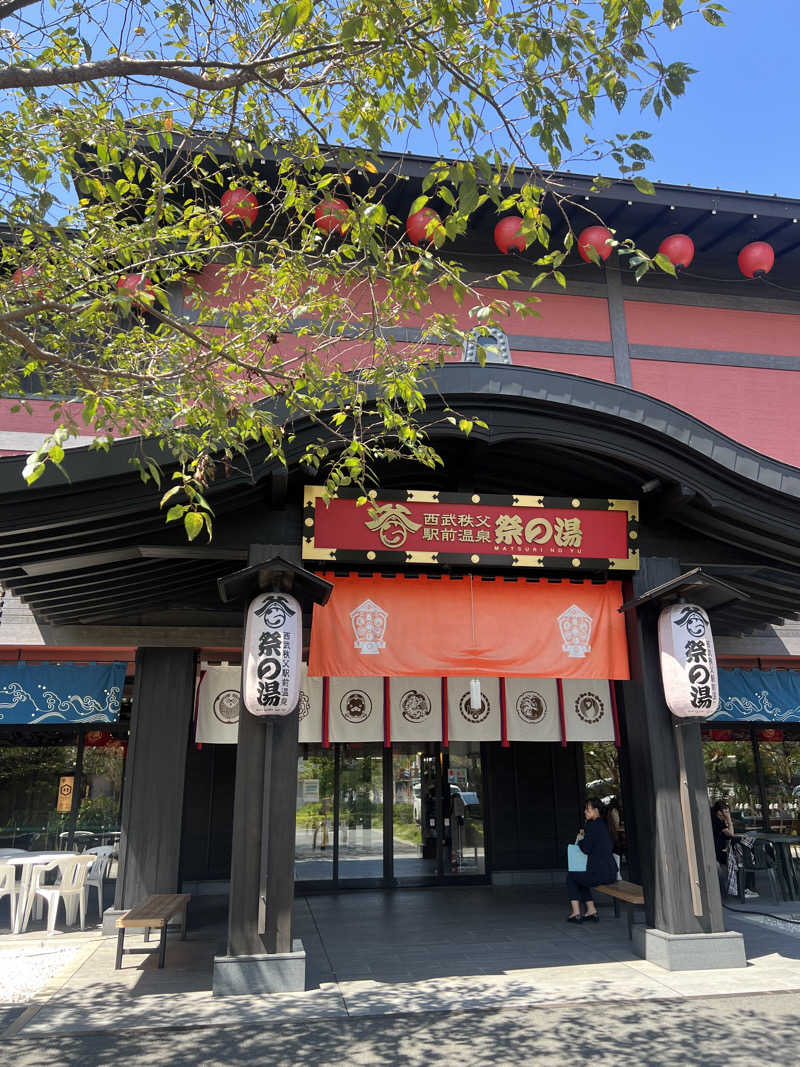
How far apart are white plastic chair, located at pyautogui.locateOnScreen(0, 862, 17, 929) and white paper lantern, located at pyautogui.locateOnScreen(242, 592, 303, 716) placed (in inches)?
230

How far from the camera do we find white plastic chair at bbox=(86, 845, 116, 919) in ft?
34.4

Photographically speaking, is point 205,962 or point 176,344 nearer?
point 176,344

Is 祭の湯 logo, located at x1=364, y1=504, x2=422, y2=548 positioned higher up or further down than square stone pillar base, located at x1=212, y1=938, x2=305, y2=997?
higher up

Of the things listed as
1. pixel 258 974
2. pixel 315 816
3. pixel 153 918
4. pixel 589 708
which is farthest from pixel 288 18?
pixel 315 816

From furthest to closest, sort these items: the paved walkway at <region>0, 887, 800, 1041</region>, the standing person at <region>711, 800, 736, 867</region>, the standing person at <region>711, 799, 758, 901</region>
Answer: the standing person at <region>711, 800, 736, 867</region>
the standing person at <region>711, 799, 758, 901</region>
the paved walkway at <region>0, 887, 800, 1041</region>

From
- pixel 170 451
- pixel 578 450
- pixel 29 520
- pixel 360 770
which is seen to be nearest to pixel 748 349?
pixel 578 450

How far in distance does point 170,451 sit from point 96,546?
154 centimetres

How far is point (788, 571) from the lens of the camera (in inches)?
342

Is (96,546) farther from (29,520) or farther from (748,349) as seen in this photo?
(748,349)

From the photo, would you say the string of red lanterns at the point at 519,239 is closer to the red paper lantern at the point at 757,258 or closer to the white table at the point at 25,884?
the red paper lantern at the point at 757,258

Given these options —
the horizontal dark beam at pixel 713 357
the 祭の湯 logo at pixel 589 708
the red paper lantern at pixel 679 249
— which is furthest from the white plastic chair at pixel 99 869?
the red paper lantern at pixel 679 249

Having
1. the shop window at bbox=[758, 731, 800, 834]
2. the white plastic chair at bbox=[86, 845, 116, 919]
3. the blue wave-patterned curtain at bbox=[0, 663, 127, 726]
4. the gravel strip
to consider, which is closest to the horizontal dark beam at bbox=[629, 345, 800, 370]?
the shop window at bbox=[758, 731, 800, 834]

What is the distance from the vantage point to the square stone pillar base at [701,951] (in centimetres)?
703

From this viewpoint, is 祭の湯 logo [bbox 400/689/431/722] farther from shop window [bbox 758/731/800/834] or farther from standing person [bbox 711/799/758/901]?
shop window [bbox 758/731/800/834]
